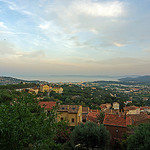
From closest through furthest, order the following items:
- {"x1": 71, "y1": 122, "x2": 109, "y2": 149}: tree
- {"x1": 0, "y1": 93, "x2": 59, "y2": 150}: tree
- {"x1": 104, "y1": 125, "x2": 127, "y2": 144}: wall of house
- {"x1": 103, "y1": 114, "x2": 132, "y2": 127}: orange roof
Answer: {"x1": 0, "y1": 93, "x2": 59, "y2": 150}: tree
{"x1": 71, "y1": 122, "x2": 109, "y2": 149}: tree
{"x1": 104, "y1": 125, "x2": 127, "y2": 144}: wall of house
{"x1": 103, "y1": 114, "x2": 132, "y2": 127}: orange roof

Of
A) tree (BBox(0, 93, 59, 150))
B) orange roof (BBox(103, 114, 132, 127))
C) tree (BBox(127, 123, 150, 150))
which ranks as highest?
tree (BBox(0, 93, 59, 150))

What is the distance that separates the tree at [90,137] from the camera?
37.6 feet

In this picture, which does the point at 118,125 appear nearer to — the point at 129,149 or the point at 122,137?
the point at 122,137

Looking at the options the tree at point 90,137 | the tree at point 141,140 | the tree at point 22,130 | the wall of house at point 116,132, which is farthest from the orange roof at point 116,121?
the tree at point 22,130

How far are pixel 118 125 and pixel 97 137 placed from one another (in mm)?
3871

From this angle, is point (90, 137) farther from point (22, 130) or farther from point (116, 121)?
point (22, 130)

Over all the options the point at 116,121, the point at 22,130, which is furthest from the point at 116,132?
the point at 22,130

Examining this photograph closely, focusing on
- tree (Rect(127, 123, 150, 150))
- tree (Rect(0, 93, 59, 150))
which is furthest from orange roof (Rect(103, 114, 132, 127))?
tree (Rect(0, 93, 59, 150))

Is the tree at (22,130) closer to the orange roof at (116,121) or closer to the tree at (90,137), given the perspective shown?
the tree at (90,137)

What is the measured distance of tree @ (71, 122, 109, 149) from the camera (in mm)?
11445

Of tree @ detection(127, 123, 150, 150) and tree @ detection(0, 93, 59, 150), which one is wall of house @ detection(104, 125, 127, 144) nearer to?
tree @ detection(127, 123, 150, 150)

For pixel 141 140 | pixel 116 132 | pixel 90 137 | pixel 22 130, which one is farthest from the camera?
pixel 116 132

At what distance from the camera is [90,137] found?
38.0ft

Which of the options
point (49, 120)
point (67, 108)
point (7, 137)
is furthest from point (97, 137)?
point (7, 137)
